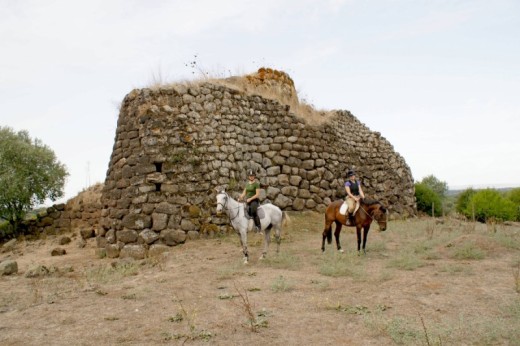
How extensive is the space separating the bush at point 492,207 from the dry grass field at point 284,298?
881 cm

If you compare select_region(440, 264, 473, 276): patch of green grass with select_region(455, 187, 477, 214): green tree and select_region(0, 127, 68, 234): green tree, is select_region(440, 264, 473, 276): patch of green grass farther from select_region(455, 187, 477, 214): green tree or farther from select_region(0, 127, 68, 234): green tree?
select_region(0, 127, 68, 234): green tree

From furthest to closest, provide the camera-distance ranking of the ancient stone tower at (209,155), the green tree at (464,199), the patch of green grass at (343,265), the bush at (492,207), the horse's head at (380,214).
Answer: the green tree at (464,199) < the bush at (492,207) < the ancient stone tower at (209,155) < the horse's head at (380,214) < the patch of green grass at (343,265)

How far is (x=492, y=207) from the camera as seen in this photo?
1900 cm

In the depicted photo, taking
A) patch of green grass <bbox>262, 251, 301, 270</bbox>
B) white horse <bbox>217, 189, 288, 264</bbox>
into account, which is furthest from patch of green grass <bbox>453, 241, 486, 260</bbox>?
white horse <bbox>217, 189, 288, 264</bbox>

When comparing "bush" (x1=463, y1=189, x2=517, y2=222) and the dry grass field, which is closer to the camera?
the dry grass field

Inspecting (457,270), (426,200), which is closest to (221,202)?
(457,270)

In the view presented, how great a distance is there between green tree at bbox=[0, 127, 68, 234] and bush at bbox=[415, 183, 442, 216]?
57.9ft

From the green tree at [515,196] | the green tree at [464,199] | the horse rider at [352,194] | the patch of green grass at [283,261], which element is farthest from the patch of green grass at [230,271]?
the green tree at [515,196]

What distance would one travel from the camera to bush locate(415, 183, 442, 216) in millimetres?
20586

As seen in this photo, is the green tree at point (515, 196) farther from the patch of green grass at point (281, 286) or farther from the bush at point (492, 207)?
the patch of green grass at point (281, 286)

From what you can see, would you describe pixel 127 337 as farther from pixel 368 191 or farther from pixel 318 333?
pixel 368 191

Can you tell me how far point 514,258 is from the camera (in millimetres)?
9188

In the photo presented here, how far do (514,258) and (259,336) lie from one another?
6.79m

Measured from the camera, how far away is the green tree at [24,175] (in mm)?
19000
